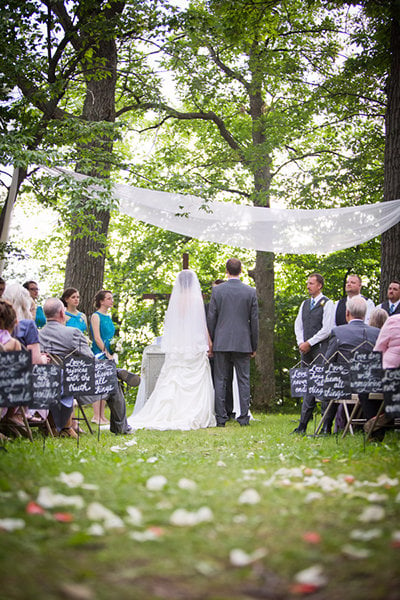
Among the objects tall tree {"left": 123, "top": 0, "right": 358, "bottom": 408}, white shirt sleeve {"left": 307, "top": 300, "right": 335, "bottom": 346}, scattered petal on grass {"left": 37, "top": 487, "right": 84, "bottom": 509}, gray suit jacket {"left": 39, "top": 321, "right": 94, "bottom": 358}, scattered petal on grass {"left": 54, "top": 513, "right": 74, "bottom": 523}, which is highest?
tall tree {"left": 123, "top": 0, "right": 358, "bottom": 408}

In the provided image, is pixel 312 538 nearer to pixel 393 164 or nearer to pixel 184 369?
pixel 184 369

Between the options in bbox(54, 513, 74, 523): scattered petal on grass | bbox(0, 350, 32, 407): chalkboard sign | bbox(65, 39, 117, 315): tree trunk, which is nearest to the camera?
bbox(54, 513, 74, 523): scattered petal on grass

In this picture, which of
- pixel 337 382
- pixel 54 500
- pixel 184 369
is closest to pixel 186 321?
pixel 184 369

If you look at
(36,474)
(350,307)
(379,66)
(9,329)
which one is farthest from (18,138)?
(379,66)

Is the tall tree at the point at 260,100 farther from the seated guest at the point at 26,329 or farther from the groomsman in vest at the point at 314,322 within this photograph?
the seated guest at the point at 26,329

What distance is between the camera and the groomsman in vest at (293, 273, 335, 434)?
9289 mm

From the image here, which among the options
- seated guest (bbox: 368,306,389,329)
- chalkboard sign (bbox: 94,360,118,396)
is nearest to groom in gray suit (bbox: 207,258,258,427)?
seated guest (bbox: 368,306,389,329)

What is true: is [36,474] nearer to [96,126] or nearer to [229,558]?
[229,558]

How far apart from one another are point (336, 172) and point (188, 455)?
10.2m

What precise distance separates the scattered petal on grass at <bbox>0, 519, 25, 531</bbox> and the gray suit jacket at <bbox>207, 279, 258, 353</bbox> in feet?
23.2

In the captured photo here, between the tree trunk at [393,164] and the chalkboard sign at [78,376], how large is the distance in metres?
4.64

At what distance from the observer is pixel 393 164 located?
32.5 ft

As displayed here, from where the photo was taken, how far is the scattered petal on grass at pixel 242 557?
236 centimetres

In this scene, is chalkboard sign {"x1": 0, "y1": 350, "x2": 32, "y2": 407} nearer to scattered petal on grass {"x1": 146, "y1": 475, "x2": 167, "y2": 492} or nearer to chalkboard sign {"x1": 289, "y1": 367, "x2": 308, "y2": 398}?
scattered petal on grass {"x1": 146, "y1": 475, "x2": 167, "y2": 492}
